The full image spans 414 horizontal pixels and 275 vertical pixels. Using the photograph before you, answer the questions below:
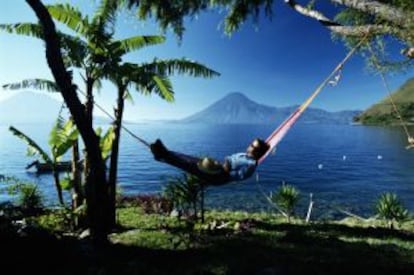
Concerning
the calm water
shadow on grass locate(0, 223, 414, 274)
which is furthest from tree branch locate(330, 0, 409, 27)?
the calm water

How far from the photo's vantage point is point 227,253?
8.89 meters

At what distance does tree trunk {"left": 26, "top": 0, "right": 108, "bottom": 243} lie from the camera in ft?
26.5

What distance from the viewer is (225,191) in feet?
124

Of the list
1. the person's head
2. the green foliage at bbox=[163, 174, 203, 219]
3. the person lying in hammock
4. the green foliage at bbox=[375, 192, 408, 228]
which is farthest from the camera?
the green foliage at bbox=[375, 192, 408, 228]

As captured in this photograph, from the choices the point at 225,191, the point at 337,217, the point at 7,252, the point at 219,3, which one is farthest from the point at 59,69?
the point at 225,191

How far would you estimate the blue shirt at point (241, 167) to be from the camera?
736cm

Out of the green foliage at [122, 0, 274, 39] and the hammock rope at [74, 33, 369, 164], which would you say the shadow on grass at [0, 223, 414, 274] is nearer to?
the hammock rope at [74, 33, 369, 164]

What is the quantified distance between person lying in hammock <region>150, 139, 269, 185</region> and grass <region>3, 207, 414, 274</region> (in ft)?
5.47

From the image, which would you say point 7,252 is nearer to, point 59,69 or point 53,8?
point 59,69

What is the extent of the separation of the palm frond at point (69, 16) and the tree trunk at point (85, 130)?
3.15m

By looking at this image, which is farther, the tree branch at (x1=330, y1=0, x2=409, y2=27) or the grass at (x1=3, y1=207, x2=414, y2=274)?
the grass at (x1=3, y1=207, x2=414, y2=274)

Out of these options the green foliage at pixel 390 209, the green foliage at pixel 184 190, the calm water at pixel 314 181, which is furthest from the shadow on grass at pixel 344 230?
the calm water at pixel 314 181

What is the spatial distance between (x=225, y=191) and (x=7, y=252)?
30.5m

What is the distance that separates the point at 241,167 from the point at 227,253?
239 centimetres
